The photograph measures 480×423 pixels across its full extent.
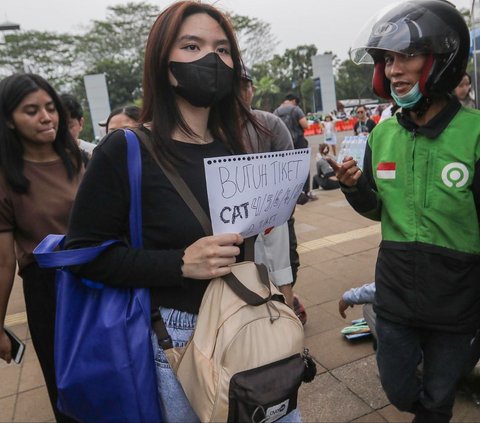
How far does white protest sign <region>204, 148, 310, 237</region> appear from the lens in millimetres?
1124

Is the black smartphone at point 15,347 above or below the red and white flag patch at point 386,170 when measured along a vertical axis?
below

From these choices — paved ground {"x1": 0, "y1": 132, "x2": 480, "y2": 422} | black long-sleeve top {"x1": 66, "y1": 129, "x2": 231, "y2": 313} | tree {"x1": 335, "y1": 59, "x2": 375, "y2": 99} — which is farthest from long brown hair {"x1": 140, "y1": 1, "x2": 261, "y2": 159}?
tree {"x1": 335, "y1": 59, "x2": 375, "y2": 99}

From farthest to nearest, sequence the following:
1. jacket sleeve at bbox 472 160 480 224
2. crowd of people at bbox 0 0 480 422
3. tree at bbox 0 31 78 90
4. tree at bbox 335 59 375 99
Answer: tree at bbox 335 59 375 99
tree at bbox 0 31 78 90
jacket sleeve at bbox 472 160 480 224
crowd of people at bbox 0 0 480 422

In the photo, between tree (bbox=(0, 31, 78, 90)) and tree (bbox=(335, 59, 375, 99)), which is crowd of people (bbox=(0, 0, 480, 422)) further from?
tree (bbox=(335, 59, 375, 99))

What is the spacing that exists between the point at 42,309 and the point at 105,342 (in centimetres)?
92

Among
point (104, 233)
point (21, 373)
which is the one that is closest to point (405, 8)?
point (104, 233)

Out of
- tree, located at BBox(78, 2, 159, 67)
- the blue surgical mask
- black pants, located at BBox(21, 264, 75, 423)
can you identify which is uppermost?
tree, located at BBox(78, 2, 159, 67)

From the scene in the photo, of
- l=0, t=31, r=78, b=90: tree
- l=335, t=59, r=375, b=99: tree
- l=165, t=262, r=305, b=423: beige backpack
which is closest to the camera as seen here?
l=165, t=262, r=305, b=423: beige backpack

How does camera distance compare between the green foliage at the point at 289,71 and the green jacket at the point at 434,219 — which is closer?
the green jacket at the point at 434,219

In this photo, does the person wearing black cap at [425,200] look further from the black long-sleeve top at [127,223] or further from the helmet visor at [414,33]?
the black long-sleeve top at [127,223]

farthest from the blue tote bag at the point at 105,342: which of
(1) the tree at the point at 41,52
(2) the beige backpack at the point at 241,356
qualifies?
(1) the tree at the point at 41,52

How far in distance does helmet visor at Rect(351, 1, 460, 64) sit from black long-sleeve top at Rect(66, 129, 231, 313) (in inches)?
35.0

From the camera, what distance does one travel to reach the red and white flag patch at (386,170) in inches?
67.1

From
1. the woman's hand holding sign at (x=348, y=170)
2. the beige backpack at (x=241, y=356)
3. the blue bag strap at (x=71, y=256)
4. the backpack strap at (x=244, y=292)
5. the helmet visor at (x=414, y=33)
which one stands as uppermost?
the helmet visor at (x=414, y=33)
